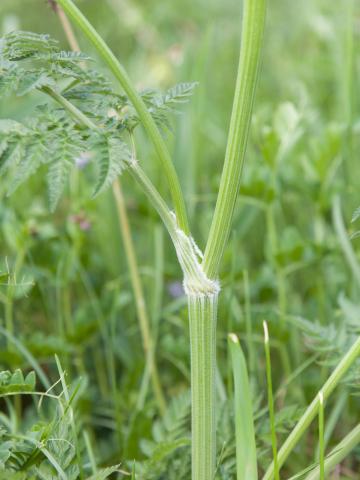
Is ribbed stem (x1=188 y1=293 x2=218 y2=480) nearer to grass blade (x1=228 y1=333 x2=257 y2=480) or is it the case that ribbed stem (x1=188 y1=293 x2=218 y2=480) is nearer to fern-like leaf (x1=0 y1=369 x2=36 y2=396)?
grass blade (x1=228 y1=333 x2=257 y2=480)

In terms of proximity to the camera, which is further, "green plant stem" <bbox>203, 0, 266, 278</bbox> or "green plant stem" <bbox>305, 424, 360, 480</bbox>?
"green plant stem" <bbox>305, 424, 360, 480</bbox>

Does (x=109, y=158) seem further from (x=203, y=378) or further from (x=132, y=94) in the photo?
(x=203, y=378)

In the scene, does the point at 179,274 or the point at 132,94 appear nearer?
the point at 132,94

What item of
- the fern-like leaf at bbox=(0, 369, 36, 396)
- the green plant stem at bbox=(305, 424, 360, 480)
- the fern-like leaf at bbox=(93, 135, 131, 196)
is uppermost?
the fern-like leaf at bbox=(93, 135, 131, 196)

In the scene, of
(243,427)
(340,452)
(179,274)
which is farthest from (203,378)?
(179,274)

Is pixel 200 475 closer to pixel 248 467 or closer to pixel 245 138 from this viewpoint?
pixel 248 467

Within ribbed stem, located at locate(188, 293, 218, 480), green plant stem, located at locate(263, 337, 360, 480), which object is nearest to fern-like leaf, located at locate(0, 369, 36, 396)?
ribbed stem, located at locate(188, 293, 218, 480)

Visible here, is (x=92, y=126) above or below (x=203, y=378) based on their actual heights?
above
